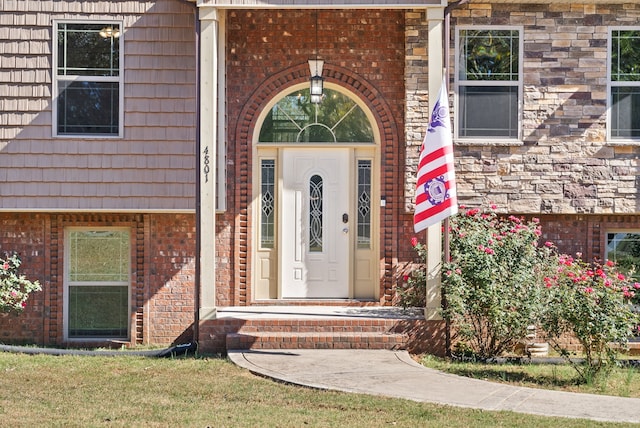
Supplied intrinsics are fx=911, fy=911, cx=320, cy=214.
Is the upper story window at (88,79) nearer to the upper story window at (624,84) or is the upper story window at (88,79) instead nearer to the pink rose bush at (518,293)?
the pink rose bush at (518,293)

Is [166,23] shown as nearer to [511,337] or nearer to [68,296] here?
[68,296]

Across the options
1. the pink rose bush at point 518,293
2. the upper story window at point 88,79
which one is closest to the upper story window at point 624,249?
the pink rose bush at point 518,293

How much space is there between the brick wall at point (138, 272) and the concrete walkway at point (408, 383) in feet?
6.56

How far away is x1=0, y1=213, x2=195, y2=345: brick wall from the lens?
12227 mm

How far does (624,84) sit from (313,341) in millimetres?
5441

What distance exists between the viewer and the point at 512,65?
40.1ft

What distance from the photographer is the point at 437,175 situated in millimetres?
10414

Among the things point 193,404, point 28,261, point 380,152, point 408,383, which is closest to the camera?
point 193,404

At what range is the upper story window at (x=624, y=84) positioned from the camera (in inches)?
480

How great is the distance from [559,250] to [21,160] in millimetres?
7222

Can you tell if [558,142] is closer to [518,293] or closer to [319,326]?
[518,293]

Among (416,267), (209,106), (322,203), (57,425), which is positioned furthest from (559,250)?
(57,425)

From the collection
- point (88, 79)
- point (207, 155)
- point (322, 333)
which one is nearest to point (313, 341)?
point (322, 333)

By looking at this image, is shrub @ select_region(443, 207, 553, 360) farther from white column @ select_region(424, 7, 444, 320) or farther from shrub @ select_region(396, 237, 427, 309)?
shrub @ select_region(396, 237, 427, 309)
